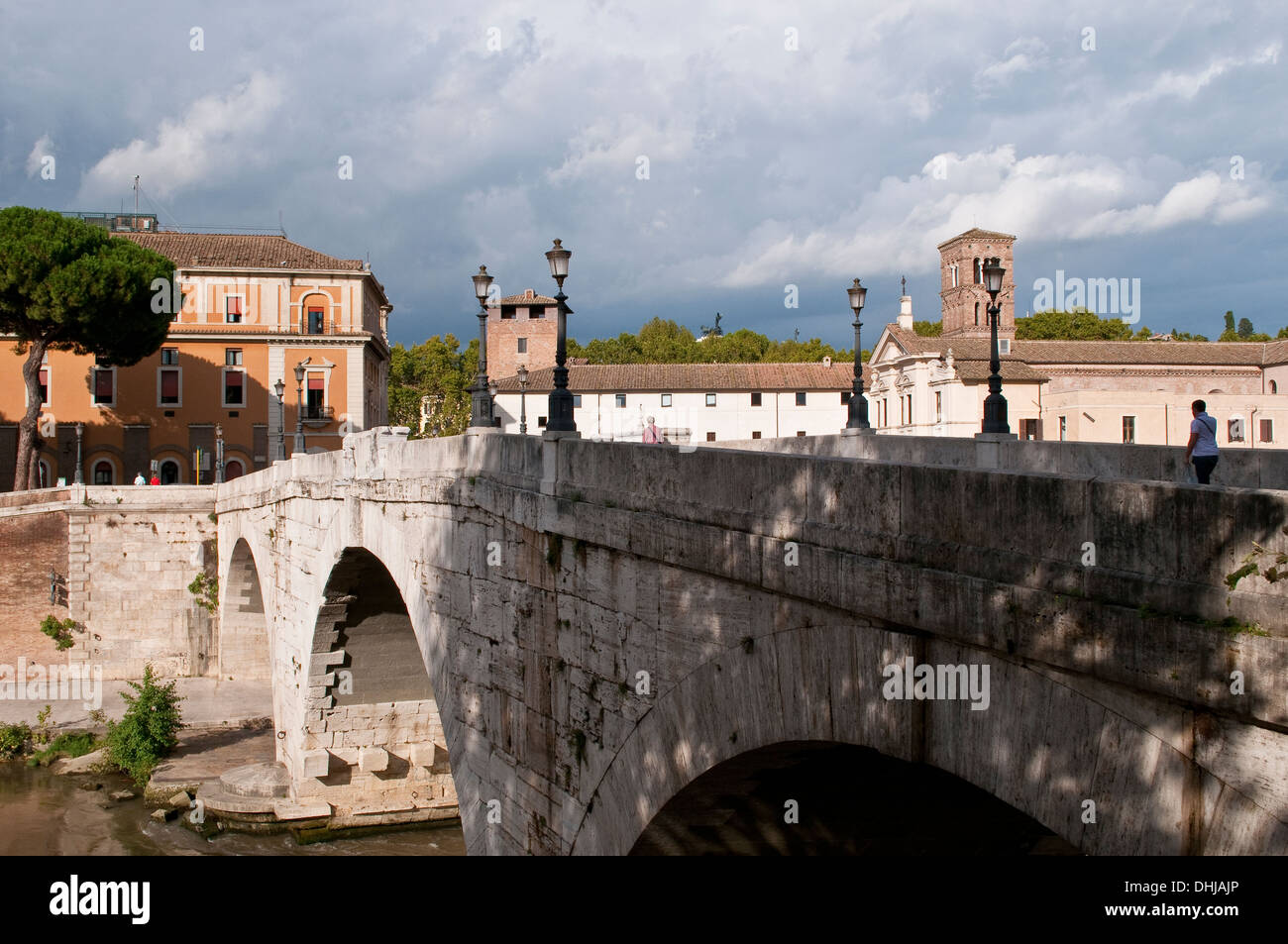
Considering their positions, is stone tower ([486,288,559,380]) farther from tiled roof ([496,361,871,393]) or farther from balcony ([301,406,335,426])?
balcony ([301,406,335,426])

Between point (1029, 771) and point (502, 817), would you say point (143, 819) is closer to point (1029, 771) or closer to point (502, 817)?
point (502, 817)

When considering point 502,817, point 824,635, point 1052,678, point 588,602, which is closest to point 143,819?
point 502,817

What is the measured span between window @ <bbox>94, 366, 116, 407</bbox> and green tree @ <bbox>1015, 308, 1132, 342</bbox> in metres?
59.0

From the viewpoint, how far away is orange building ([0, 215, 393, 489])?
47.2m

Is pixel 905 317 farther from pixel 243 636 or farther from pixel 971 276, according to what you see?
pixel 243 636

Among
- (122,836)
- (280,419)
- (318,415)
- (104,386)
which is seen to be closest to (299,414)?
(280,419)

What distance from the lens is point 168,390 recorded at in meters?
48.0

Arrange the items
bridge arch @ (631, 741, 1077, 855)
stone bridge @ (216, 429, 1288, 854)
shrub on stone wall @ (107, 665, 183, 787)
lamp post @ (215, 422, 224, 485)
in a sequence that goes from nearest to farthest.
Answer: stone bridge @ (216, 429, 1288, 854)
bridge arch @ (631, 741, 1077, 855)
shrub on stone wall @ (107, 665, 183, 787)
lamp post @ (215, 422, 224, 485)

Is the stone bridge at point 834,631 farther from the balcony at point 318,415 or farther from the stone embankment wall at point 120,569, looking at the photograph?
the balcony at point 318,415

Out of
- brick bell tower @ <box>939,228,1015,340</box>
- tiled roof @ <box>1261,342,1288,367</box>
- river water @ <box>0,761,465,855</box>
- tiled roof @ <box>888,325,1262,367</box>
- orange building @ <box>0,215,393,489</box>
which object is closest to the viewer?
river water @ <box>0,761,465,855</box>

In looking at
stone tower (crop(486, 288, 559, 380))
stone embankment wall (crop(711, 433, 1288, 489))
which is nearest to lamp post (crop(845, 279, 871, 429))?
stone embankment wall (crop(711, 433, 1288, 489))

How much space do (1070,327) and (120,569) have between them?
67042 millimetres

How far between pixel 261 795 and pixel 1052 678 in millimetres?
21135

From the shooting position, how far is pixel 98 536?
33719 mm
